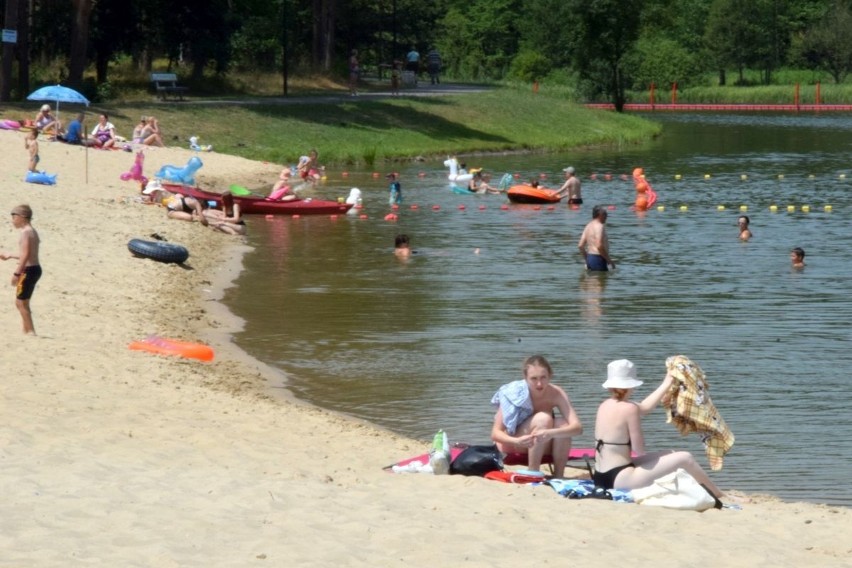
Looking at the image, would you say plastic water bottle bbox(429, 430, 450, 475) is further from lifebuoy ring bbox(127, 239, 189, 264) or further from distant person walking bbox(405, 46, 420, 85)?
distant person walking bbox(405, 46, 420, 85)

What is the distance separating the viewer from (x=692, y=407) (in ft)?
33.1

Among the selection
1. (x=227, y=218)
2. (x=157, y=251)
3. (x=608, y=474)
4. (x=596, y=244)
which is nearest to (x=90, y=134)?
(x=227, y=218)

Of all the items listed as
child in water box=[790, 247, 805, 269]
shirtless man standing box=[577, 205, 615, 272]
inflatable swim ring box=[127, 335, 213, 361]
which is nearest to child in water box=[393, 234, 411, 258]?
shirtless man standing box=[577, 205, 615, 272]

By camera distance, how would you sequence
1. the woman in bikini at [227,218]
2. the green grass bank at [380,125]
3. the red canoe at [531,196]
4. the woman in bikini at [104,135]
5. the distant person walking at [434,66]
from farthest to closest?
the distant person walking at [434,66] → the green grass bank at [380,125] → the woman in bikini at [104,135] → the red canoe at [531,196] → the woman in bikini at [227,218]

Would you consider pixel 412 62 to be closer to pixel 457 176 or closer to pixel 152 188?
pixel 457 176

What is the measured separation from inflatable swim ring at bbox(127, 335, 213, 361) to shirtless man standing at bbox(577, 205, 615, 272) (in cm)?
885

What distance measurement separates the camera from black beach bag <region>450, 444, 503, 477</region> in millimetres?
10859

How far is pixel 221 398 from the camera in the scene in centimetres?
1360

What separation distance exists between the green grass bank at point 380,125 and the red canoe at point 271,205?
35.5ft

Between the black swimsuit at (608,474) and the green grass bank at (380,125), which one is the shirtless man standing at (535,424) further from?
the green grass bank at (380,125)

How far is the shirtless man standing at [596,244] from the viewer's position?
22812 millimetres

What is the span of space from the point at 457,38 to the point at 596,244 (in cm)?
7027

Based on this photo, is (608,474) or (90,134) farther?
(90,134)

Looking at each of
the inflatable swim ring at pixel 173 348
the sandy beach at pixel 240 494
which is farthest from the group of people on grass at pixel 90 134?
the sandy beach at pixel 240 494
